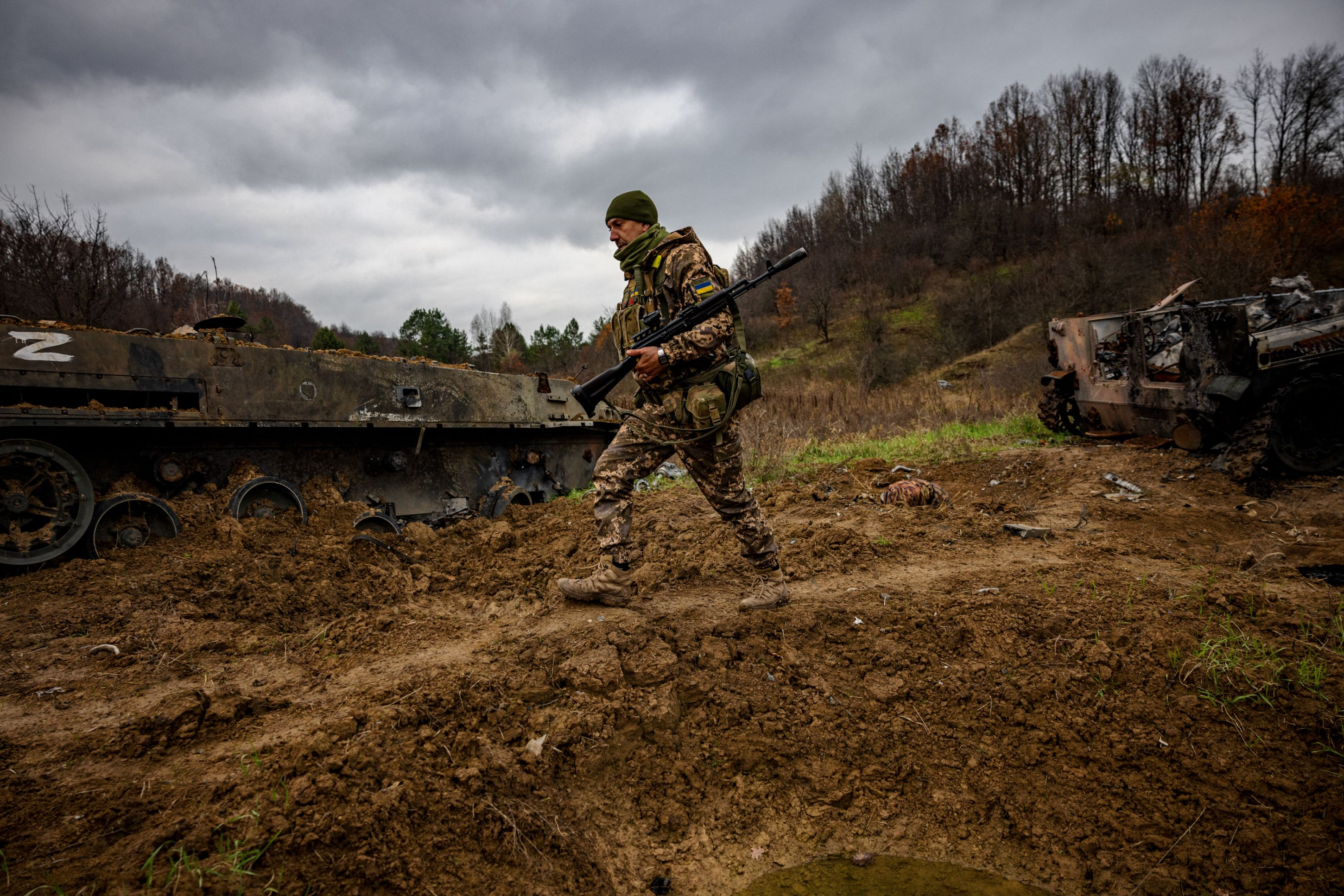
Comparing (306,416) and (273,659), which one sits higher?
(306,416)

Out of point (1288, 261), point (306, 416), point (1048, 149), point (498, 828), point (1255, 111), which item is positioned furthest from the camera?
point (1048, 149)

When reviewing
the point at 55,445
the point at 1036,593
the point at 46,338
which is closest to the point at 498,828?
the point at 1036,593

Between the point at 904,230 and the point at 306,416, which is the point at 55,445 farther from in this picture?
the point at 904,230

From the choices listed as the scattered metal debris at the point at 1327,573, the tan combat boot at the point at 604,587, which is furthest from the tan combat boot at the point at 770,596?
the scattered metal debris at the point at 1327,573

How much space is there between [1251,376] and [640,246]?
6.77 m

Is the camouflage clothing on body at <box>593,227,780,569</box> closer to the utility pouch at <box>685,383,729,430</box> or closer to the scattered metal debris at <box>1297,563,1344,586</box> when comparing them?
the utility pouch at <box>685,383,729,430</box>

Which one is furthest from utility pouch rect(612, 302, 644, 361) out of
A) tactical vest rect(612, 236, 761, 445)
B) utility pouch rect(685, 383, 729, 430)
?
utility pouch rect(685, 383, 729, 430)

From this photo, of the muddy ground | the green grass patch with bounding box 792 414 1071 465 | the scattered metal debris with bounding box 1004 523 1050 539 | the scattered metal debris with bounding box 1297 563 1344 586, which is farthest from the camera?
the green grass patch with bounding box 792 414 1071 465

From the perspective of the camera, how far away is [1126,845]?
2229 millimetres

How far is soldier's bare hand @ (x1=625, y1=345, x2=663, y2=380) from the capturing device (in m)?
3.03

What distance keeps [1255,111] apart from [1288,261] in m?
15.9

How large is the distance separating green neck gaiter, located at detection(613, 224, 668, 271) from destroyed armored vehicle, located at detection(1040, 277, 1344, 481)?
6.46m

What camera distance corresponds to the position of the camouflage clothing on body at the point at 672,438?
10.4ft

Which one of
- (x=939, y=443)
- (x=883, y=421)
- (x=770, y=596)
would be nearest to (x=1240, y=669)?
(x=770, y=596)
